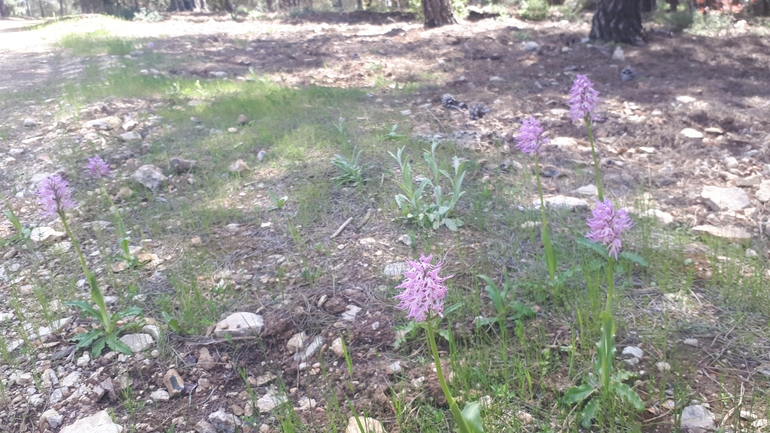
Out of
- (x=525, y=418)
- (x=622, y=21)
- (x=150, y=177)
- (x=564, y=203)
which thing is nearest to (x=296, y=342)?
(x=525, y=418)

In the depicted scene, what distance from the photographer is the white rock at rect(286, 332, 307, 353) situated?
250 centimetres

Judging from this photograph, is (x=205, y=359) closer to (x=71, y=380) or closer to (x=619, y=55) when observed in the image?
(x=71, y=380)

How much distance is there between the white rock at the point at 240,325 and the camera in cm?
261

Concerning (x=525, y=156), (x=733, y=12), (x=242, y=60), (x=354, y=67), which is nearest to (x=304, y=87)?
(x=354, y=67)

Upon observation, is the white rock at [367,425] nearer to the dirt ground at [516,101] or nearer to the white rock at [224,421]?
the dirt ground at [516,101]

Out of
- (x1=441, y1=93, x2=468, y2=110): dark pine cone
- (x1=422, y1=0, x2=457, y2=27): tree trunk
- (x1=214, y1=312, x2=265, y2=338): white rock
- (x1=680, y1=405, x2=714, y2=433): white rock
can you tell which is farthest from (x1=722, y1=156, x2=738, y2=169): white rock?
(x1=422, y1=0, x2=457, y2=27): tree trunk

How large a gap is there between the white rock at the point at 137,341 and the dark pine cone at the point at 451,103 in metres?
4.22

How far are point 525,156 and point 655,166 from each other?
39.8 inches

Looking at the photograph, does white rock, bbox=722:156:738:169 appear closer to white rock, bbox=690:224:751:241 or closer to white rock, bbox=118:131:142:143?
white rock, bbox=690:224:751:241

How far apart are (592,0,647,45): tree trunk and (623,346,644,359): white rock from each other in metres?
7.66

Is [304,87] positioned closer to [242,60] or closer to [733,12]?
[242,60]

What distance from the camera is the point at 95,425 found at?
2119 mm

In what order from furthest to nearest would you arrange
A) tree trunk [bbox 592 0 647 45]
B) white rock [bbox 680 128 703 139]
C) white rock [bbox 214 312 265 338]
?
1. tree trunk [bbox 592 0 647 45]
2. white rock [bbox 680 128 703 139]
3. white rock [bbox 214 312 265 338]

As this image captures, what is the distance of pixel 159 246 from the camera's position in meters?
3.51
